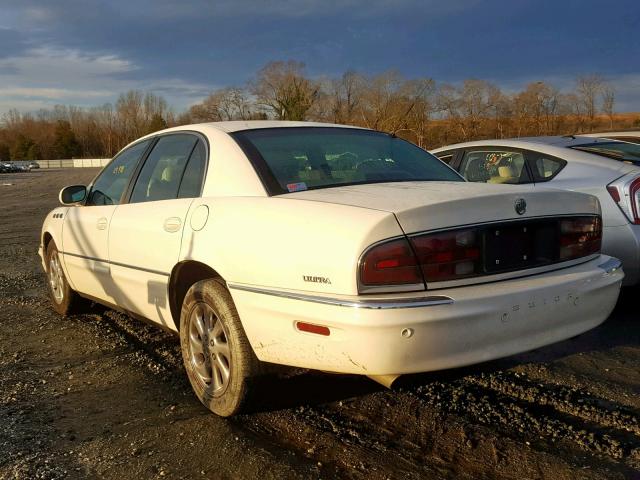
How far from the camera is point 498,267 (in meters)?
2.72

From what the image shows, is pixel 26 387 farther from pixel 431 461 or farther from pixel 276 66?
pixel 276 66

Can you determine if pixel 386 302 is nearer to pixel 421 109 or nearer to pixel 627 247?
pixel 627 247

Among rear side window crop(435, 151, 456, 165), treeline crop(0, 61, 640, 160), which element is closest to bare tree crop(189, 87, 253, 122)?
treeline crop(0, 61, 640, 160)

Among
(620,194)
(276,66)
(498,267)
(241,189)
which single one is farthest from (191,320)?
(276,66)

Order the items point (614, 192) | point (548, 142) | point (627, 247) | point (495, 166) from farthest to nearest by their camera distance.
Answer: point (495, 166) < point (548, 142) < point (614, 192) < point (627, 247)

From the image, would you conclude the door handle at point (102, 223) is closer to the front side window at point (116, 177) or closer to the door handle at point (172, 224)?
the front side window at point (116, 177)

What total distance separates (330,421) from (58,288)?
3.33 metres

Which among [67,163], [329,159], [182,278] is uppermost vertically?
[329,159]

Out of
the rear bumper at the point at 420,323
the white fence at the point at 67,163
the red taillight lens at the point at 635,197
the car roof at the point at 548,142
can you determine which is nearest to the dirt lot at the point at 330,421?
the rear bumper at the point at 420,323

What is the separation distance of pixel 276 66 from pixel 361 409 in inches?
2019

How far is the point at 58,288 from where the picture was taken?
17.6ft

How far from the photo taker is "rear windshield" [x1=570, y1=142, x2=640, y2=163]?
524 centimetres

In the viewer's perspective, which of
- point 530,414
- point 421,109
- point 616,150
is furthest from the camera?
point 421,109

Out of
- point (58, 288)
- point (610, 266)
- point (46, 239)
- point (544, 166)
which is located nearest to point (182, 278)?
point (610, 266)
